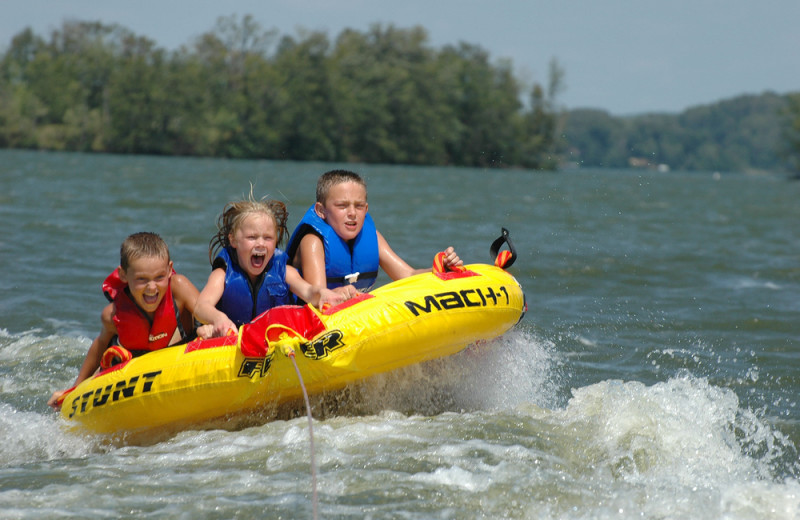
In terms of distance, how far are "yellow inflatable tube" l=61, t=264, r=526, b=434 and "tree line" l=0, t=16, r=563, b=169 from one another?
165 ft

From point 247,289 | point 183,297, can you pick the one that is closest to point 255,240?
point 247,289

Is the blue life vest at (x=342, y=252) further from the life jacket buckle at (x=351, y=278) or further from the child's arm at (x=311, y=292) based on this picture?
the child's arm at (x=311, y=292)

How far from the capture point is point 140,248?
4062mm

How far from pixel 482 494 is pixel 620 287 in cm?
→ 631

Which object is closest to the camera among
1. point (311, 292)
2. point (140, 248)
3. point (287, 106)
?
point (140, 248)

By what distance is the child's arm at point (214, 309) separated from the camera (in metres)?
4.12

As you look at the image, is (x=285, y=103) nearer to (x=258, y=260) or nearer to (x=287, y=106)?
(x=287, y=106)

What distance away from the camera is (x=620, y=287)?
9242 mm

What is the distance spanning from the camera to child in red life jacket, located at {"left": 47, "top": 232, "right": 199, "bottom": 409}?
4098 millimetres

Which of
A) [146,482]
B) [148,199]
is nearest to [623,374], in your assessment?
[146,482]

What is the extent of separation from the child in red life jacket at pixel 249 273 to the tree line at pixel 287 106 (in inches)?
1963

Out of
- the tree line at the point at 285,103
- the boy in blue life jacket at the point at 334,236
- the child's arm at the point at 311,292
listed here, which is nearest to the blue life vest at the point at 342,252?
the boy in blue life jacket at the point at 334,236

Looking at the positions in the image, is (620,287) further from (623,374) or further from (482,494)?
(482,494)

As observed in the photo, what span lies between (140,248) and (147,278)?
0.16 meters
